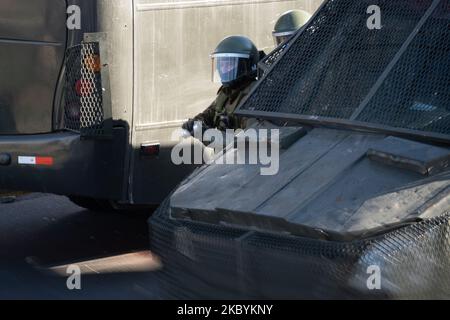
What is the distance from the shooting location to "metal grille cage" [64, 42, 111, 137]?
638 centimetres

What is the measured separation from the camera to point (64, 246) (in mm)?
7395

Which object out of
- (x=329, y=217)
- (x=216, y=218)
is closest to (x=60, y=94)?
(x=216, y=218)

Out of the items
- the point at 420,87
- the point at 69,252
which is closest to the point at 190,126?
the point at 69,252

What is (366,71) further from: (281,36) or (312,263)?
(281,36)

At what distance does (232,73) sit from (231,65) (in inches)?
2.4

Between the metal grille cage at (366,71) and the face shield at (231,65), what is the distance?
110 centimetres

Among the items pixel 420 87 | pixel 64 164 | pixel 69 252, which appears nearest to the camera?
pixel 420 87

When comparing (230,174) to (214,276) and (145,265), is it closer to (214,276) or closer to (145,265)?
(214,276)

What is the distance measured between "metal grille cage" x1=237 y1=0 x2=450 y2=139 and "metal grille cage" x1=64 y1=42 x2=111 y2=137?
5.77 feet

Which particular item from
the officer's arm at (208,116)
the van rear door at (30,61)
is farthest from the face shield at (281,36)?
the van rear door at (30,61)

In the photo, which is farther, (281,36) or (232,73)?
(281,36)

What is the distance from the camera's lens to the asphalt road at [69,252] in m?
6.26

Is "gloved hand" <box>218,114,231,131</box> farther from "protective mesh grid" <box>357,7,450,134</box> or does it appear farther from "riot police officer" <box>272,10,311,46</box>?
"protective mesh grid" <box>357,7,450,134</box>

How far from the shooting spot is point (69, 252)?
7.20 meters
